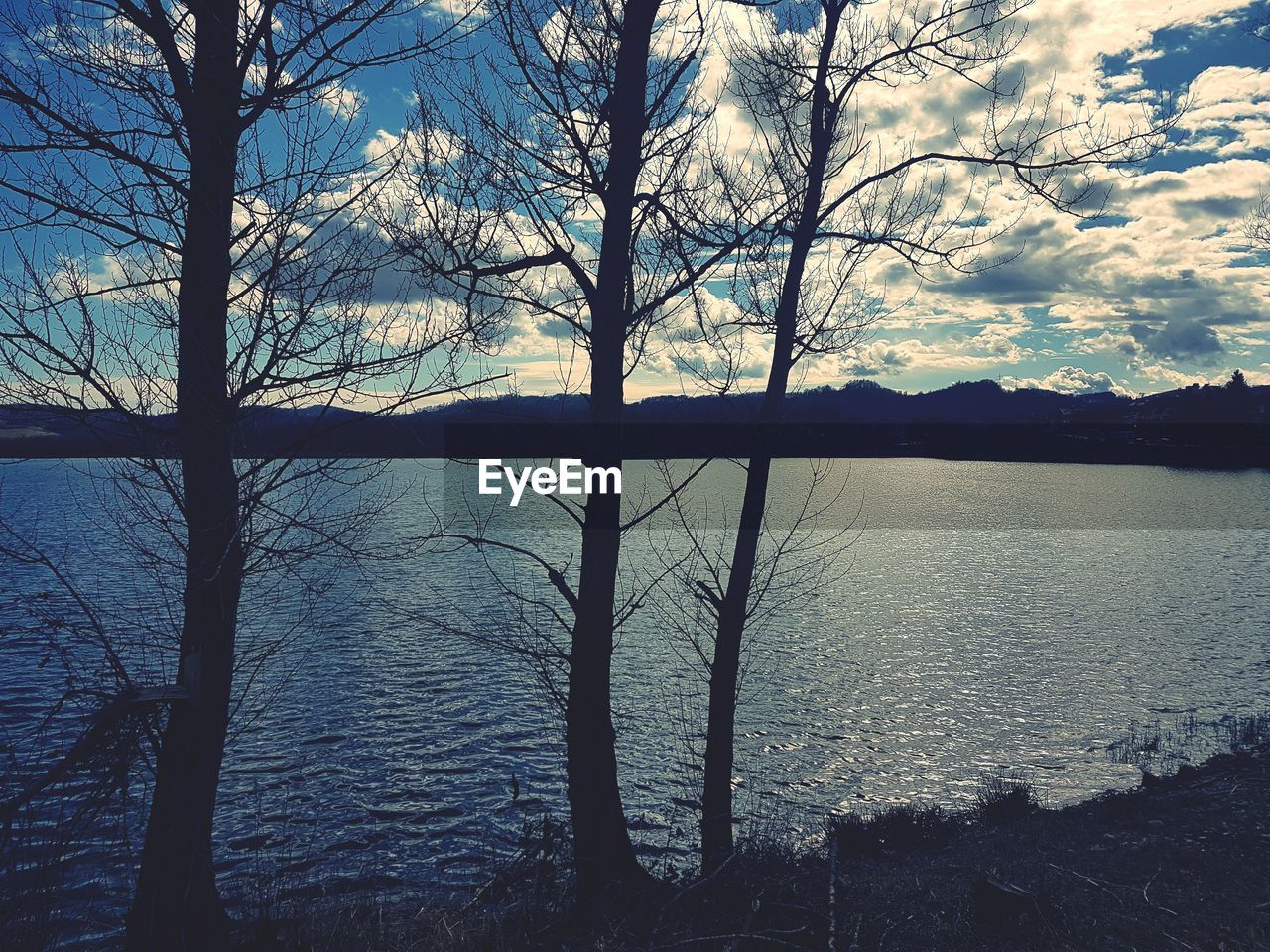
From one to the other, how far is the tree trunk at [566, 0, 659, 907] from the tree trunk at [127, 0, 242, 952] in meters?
3.53

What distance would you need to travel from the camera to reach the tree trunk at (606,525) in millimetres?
8977

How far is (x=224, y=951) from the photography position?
767 centimetres

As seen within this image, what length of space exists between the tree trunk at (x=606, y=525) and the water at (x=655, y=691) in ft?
2.93

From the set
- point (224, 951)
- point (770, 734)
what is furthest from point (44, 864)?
point (770, 734)

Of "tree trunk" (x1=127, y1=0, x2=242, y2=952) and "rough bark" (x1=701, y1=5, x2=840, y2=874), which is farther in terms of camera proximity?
"rough bark" (x1=701, y1=5, x2=840, y2=874)

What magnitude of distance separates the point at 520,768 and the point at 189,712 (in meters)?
13.4

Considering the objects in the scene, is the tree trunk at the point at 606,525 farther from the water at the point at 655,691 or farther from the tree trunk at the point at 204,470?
the tree trunk at the point at 204,470

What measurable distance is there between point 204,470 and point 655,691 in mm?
18227

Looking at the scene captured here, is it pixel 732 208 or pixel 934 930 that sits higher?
pixel 732 208

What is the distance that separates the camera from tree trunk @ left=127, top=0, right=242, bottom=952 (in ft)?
23.7

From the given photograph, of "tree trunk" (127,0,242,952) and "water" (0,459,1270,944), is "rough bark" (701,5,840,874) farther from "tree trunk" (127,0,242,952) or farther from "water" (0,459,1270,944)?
"tree trunk" (127,0,242,952)

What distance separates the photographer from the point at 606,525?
365 inches

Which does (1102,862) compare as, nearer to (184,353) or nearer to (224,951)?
(224,951)

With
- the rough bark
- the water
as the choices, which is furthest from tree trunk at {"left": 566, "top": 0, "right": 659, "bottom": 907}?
the rough bark
